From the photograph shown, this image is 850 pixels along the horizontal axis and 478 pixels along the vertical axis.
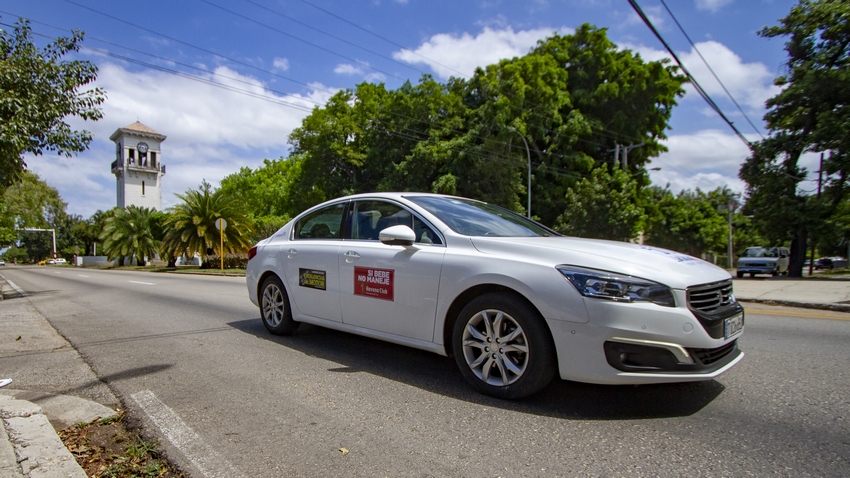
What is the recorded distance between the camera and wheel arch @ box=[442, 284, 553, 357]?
344cm

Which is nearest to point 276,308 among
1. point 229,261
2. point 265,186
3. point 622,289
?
point 622,289

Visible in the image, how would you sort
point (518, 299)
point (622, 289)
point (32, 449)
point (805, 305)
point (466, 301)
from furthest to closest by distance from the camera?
point (805, 305), point (466, 301), point (518, 299), point (622, 289), point (32, 449)

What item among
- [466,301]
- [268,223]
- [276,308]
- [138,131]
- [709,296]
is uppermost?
[138,131]

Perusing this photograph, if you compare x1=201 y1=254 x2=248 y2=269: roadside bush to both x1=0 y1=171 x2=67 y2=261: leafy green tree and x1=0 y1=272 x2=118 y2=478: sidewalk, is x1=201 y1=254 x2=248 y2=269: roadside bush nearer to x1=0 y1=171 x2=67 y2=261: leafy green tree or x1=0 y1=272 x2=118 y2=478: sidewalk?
x1=0 y1=171 x2=67 y2=261: leafy green tree

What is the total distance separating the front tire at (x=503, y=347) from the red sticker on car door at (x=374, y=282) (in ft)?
2.60

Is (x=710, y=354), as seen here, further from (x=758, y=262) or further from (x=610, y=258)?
(x=758, y=262)

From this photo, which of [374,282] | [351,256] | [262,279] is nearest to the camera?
[374,282]

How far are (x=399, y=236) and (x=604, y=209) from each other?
27.1m

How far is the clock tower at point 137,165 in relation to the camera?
80.0 meters

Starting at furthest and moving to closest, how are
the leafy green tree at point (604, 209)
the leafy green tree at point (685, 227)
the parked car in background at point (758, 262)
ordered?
the leafy green tree at point (685, 227) → the leafy green tree at point (604, 209) → the parked car in background at point (758, 262)

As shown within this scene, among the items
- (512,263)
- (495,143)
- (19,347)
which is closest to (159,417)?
(512,263)

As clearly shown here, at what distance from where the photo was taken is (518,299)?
3.43 meters

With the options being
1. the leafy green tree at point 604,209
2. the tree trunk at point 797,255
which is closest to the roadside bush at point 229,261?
the leafy green tree at point 604,209

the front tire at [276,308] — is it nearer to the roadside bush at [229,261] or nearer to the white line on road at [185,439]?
the white line on road at [185,439]
